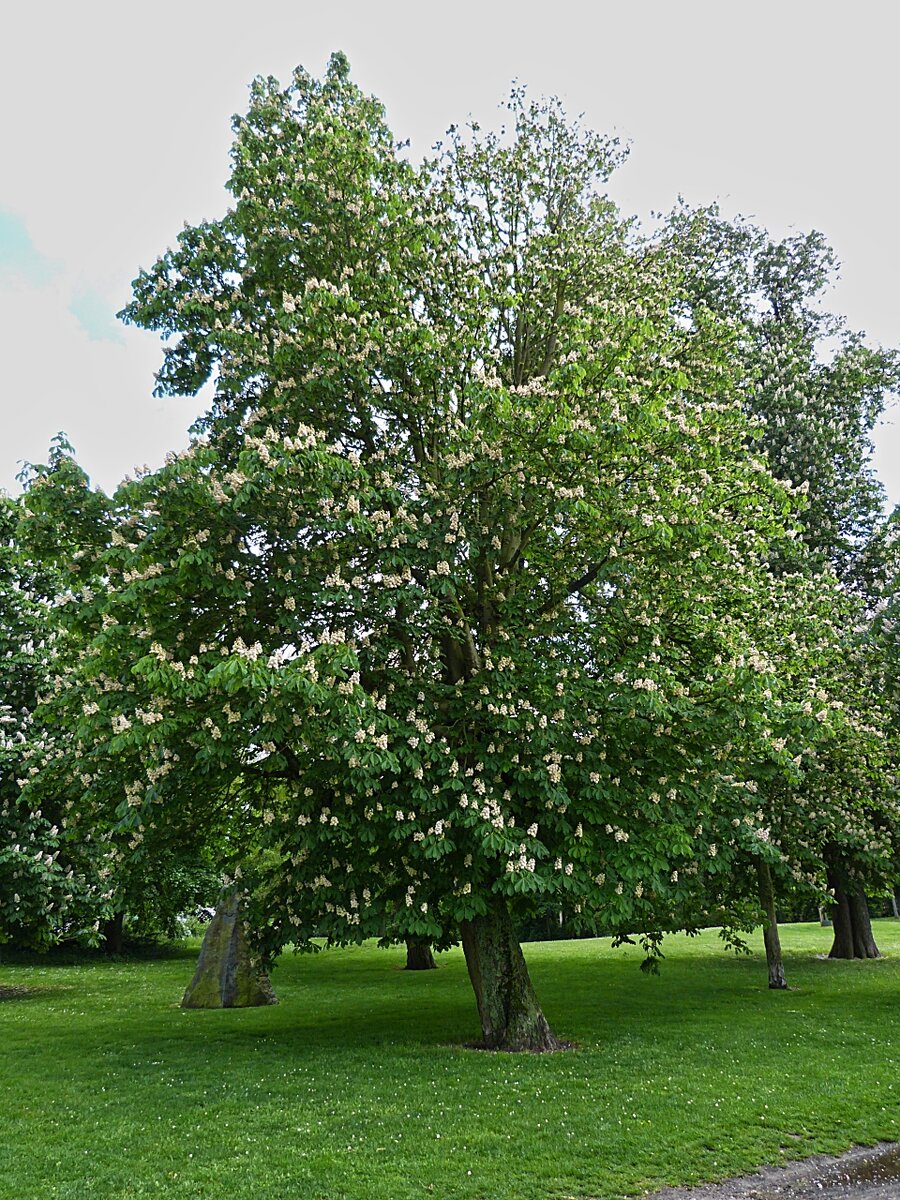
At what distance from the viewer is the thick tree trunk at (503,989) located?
14820mm

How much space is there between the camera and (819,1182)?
8.85 metres

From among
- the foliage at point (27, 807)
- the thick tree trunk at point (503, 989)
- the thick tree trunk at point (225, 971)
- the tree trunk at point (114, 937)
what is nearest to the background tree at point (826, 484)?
the thick tree trunk at point (503, 989)

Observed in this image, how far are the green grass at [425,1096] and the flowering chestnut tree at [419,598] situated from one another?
1989 mm

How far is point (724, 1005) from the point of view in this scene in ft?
66.0

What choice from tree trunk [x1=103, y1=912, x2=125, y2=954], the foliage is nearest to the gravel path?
the foliage

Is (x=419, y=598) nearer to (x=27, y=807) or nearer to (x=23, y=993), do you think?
(x=27, y=807)

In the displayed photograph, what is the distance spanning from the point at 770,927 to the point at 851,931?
9.52 metres

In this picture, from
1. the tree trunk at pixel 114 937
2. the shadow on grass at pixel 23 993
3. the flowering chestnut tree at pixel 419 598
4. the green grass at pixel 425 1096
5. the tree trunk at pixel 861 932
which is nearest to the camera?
→ the green grass at pixel 425 1096

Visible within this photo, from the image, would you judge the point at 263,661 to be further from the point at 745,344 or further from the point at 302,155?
the point at 745,344

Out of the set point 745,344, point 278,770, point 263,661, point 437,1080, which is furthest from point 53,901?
point 745,344

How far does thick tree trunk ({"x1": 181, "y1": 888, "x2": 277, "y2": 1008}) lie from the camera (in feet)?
69.6

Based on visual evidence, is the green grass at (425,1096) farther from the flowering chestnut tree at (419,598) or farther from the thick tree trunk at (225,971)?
the flowering chestnut tree at (419,598)

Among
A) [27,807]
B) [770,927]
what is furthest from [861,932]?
[27,807]

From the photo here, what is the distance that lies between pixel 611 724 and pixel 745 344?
31.0ft
